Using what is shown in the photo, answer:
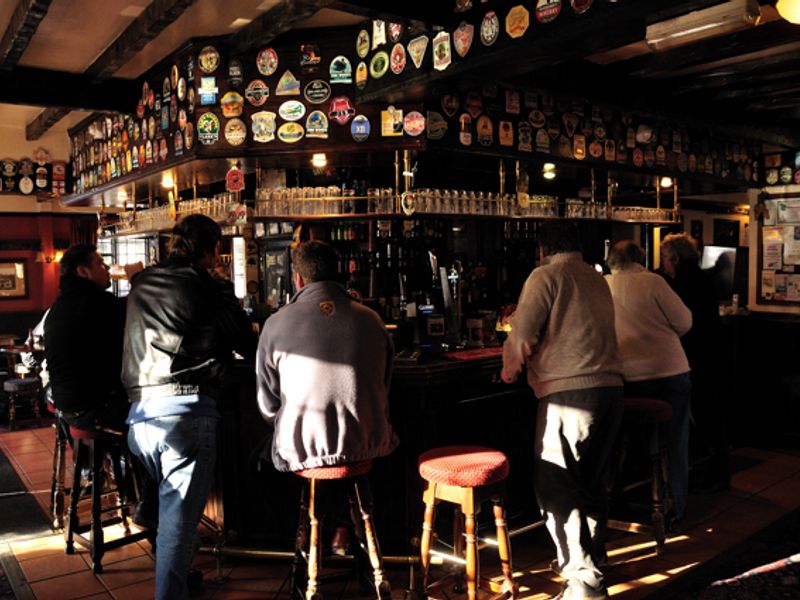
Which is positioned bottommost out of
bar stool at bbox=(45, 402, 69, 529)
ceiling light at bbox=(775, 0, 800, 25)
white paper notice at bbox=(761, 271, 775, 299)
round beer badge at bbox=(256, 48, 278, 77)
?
bar stool at bbox=(45, 402, 69, 529)

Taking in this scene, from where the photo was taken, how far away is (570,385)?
333cm

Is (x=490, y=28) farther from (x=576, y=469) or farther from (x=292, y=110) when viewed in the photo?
(x=576, y=469)

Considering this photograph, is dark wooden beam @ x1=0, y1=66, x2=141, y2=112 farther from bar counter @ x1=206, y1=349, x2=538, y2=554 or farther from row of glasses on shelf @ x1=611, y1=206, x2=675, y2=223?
row of glasses on shelf @ x1=611, y1=206, x2=675, y2=223

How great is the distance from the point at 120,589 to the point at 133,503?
645 mm

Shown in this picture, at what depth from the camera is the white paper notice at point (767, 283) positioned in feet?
23.7

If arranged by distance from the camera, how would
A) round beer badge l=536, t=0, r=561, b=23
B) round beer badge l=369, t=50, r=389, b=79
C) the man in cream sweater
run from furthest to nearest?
1. round beer badge l=369, t=50, r=389, b=79
2. the man in cream sweater
3. round beer badge l=536, t=0, r=561, b=23

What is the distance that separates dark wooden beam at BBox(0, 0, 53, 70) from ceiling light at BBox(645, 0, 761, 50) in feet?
A: 11.8

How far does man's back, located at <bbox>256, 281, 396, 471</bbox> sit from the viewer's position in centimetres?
287

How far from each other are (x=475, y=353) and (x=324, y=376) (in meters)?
1.50

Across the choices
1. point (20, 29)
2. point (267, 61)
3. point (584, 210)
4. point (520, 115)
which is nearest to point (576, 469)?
point (520, 115)

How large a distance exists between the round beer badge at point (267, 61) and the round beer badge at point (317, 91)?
337 mm

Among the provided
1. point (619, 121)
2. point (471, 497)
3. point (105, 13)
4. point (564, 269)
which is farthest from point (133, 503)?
point (619, 121)

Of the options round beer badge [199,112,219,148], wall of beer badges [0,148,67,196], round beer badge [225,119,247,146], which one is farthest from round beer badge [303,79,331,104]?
wall of beer badges [0,148,67,196]

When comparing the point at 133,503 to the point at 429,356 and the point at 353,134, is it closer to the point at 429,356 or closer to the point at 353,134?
the point at 429,356
